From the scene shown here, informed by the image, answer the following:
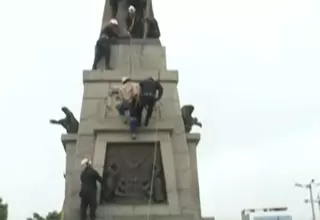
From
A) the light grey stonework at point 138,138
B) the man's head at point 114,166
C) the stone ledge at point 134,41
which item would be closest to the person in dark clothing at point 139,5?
the stone ledge at point 134,41

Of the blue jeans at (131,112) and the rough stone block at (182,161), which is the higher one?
the blue jeans at (131,112)

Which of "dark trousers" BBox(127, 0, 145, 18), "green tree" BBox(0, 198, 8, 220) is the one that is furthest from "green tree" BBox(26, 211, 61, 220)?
"dark trousers" BBox(127, 0, 145, 18)

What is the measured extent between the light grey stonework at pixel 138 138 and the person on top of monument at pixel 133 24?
1.01 metres

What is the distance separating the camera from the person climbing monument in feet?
52.9

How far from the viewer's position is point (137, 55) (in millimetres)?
18344

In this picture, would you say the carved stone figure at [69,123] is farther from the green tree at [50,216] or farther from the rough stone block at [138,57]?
the green tree at [50,216]

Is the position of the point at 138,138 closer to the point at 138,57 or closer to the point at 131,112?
the point at 131,112

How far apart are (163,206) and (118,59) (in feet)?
15.9

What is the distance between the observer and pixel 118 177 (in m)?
15.8

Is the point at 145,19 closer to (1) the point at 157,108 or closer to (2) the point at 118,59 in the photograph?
(2) the point at 118,59

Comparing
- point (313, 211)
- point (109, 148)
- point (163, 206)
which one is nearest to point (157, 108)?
point (109, 148)

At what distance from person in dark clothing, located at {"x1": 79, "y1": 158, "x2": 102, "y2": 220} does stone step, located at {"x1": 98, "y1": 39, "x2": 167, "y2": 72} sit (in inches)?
160

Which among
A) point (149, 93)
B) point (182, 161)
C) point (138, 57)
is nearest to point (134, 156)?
point (182, 161)

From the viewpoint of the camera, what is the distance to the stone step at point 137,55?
1814cm
